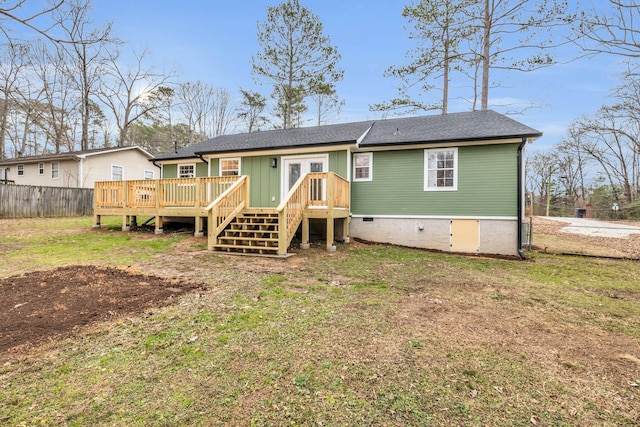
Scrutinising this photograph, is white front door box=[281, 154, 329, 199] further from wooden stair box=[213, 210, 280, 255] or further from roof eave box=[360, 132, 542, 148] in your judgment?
wooden stair box=[213, 210, 280, 255]

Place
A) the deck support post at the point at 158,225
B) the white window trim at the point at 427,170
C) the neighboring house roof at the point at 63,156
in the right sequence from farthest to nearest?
the neighboring house roof at the point at 63,156 → the deck support post at the point at 158,225 → the white window trim at the point at 427,170

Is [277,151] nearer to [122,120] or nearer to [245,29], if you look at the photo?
[245,29]

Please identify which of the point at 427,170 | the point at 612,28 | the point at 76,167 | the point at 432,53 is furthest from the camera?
the point at 76,167

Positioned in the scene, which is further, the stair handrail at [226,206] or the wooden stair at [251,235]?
the stair handrail at [226,206]

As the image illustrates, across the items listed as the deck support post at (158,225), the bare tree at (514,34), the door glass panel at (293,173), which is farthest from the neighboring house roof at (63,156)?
the bare tree at (514,34)

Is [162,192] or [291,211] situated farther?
[162,192]

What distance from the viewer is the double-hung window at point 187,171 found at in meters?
12.8

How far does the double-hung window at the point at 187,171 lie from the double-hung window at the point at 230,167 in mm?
1740

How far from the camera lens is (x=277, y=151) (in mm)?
10734

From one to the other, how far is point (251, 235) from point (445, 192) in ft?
19.5

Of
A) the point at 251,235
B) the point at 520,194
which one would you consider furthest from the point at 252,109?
the point at 520,194

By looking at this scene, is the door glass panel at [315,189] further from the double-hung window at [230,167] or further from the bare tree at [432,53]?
the bare tree at [432,53]

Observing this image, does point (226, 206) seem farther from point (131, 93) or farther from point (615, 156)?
point (615, 156)

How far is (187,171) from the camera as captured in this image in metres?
12.9
